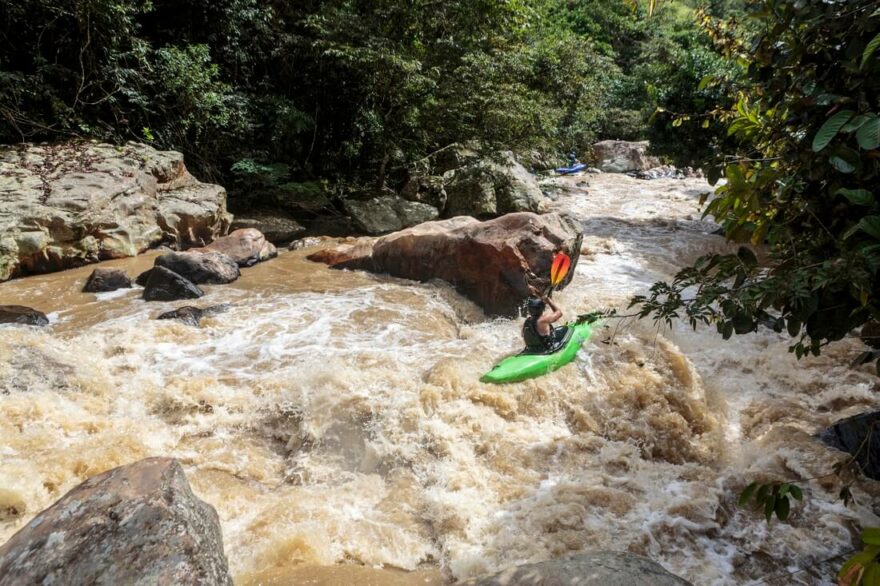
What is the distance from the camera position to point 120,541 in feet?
6.29

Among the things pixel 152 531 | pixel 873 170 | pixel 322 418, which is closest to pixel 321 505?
pixel 322 418

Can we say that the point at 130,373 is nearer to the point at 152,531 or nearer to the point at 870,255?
the point at 152,531

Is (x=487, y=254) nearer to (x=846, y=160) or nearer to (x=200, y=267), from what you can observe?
(x=200, y=267)

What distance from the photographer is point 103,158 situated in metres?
7.99

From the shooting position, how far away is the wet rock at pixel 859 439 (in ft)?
11.3

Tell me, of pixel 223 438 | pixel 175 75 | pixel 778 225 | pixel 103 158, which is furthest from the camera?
pixel 175 75

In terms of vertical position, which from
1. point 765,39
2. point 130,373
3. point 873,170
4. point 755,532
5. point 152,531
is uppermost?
point 765,39

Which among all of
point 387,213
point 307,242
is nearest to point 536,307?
point 307,242

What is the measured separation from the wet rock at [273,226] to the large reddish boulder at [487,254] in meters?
2.58

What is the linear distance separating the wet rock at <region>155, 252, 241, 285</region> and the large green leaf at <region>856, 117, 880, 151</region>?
22.1ft

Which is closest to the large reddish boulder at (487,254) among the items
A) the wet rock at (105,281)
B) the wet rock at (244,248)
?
the wet rock at (244,248)

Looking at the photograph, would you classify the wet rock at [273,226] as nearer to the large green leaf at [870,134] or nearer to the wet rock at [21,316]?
the wet rock at [21,316]

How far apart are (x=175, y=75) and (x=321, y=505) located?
819 cm

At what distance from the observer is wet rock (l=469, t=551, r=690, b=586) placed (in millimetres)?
2109
